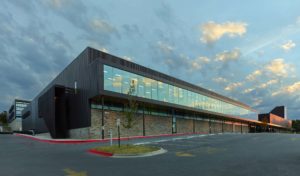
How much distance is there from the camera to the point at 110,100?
34.1 meters

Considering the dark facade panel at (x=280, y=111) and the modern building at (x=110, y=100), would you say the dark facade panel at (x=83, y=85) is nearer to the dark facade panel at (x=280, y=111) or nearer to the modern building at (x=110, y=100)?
the modern building at (x=110, y=100)

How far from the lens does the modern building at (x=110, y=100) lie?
3195 cm

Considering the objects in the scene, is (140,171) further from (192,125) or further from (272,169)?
(192,125)

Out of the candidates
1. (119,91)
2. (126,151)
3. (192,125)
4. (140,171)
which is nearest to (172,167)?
(140,171)

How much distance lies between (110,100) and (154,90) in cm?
794

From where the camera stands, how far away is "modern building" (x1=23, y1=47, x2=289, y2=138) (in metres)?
32.0

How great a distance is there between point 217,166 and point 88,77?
2542 cm

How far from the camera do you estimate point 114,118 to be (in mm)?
34312

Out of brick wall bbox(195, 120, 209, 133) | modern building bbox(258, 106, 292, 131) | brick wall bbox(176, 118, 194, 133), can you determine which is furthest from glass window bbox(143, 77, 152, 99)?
modern building bbox(258, 106, 292, 131)

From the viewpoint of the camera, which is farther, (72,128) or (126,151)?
(72,128)

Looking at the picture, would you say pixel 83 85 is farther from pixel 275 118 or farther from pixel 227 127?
pixel 275 118

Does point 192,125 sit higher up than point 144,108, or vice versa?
point 144,108

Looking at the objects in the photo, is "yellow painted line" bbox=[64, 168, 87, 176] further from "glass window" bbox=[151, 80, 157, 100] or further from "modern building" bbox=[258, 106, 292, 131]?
"modern building" bbox=[258, 106, 292, 131]

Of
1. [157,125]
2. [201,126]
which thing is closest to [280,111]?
[201,126]
